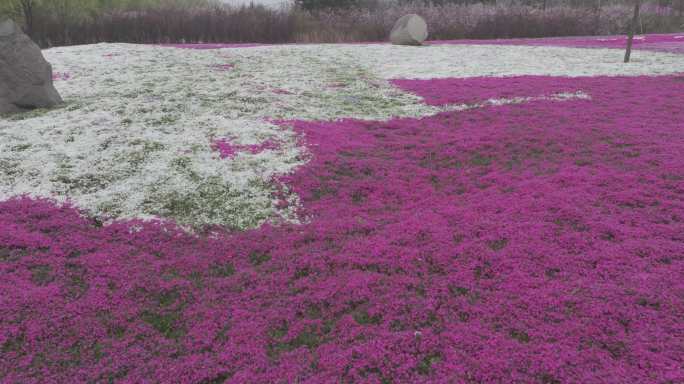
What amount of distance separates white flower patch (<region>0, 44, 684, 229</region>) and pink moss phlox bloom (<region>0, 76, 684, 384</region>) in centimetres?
60

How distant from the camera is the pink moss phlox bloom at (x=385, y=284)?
312 cm

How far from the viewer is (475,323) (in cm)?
344

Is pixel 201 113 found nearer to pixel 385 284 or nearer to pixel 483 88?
pixel 385 284

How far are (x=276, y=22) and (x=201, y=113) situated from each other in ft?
50.9

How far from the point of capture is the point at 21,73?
7.96 metres

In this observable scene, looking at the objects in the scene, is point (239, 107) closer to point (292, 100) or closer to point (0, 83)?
point (292, 100)

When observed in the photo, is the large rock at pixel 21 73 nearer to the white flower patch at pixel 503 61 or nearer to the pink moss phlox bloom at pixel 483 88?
the pink moss phlox bloom at pixel 483 88

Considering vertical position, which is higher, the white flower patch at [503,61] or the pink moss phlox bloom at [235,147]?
the white flower patch at [503,61]

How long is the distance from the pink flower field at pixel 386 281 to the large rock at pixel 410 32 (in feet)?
43.5

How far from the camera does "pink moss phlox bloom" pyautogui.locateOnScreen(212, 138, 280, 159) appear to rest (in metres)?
6.88

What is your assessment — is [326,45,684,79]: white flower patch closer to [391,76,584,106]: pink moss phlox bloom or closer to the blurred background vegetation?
[391,76,584,106]: pink moss phlox bloom

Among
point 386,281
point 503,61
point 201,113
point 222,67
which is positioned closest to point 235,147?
point 201,113

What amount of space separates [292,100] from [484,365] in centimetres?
815

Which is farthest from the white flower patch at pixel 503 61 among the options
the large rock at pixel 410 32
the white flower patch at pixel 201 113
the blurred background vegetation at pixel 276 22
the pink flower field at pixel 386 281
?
the pink flower field at pixel 386 281
